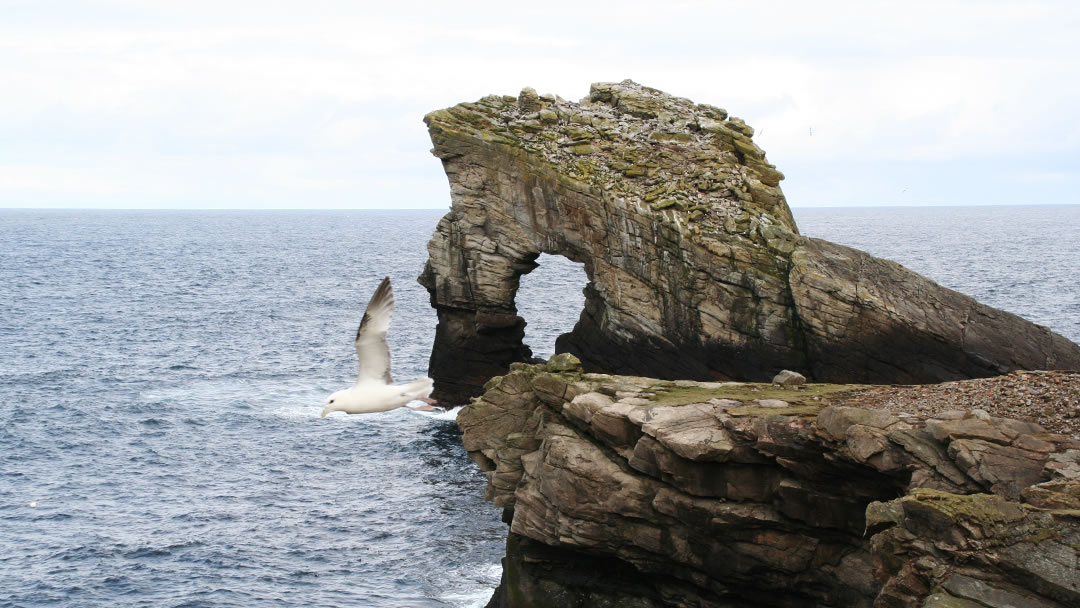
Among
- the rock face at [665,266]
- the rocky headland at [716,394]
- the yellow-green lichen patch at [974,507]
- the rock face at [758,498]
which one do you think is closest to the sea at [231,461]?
the rocky headland at [716,394]

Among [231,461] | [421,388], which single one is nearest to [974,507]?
[421,388]


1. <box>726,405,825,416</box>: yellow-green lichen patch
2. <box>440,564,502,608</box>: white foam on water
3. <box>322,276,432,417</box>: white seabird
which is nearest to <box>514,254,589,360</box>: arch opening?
<box>440,564,502,608</box>: white foam on water

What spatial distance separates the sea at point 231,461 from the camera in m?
32.0

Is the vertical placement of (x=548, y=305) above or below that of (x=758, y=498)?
below

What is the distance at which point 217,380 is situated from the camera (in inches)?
2267

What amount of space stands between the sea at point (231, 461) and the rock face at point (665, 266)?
23.3ft

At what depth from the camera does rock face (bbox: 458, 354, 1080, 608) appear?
15695 mm

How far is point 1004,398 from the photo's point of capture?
67.1ft

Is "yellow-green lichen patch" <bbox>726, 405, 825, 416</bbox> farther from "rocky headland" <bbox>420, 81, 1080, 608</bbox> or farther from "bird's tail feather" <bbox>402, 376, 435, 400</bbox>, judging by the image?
"bird's tail feather" <bbox>402, 376, 435, 400</bbox>

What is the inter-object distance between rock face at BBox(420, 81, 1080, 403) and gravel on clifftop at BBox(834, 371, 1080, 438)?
11976 mm

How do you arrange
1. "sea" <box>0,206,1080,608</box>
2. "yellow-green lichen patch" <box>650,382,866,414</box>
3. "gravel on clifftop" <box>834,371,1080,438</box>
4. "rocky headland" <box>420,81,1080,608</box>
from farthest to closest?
"sea" <box>0,206,1080,608</box>, "yellow-green lichen patch" <box>650,382,866,414</box>, "gravel on clifftop" <box>834,371,1080,438</box>, "rocky headland" <box>420,81,1080,608</box>

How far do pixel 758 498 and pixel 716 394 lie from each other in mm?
3126

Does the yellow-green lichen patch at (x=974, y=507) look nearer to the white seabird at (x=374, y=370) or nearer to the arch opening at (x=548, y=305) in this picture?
the white seabird at (x=374, y=370)

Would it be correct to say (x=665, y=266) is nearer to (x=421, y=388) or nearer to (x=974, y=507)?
(x=421, y=388)
